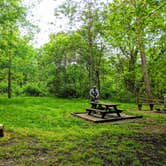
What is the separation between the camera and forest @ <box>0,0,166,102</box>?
14.2 meters

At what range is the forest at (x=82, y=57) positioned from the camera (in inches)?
558

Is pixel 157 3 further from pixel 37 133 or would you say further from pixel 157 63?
pixel 157 63

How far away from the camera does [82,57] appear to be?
20156 mm

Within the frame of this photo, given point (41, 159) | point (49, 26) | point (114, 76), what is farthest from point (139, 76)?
point (41, 159)

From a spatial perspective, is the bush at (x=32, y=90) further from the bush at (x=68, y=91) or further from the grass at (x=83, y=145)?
the grass at (x=83, y=145)

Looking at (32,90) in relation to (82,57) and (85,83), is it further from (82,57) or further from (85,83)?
(82,57)

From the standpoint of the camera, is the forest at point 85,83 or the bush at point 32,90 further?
the bush at point 32,90

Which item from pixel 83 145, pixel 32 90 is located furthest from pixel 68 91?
pixel 83 145

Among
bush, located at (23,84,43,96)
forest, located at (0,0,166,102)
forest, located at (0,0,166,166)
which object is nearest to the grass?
forest, located at (0,0,166,166)

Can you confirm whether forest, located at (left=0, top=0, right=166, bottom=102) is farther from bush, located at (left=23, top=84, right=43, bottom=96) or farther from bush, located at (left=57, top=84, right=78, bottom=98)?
bush, located at (left=23, top=84, right=43, bottom=96)

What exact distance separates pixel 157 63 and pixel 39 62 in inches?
546

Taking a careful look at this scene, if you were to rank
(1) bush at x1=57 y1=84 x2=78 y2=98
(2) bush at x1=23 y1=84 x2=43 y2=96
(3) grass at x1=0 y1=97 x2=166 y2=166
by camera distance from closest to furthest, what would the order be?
(3) grass at x1=0 y1=97 x2=166 y2=166, (1) bush at x1=57 y1=84 x2=78 y2=98, (2) bush at x1=23 y1=84 x2=43 y2=96

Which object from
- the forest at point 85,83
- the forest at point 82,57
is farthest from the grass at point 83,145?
the forest at point 82,57

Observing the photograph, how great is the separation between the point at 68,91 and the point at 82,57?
4.04 metres
